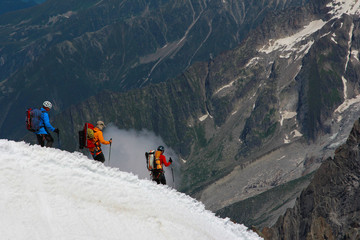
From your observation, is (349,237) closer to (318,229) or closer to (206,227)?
(318,229)

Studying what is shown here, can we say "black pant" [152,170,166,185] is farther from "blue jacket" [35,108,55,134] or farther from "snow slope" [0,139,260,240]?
"blue jacket" [35,108,55,134]

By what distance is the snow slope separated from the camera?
64.4ft

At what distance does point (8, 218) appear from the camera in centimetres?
1942

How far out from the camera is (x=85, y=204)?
21.0 meters

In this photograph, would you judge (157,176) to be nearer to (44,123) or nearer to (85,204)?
(44,123)

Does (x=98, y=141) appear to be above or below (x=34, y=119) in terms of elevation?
below

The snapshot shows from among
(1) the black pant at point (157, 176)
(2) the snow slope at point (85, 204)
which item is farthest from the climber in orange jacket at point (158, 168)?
(2) the snow slope at point (85, 204)

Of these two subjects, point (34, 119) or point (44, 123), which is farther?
point (44, 123)

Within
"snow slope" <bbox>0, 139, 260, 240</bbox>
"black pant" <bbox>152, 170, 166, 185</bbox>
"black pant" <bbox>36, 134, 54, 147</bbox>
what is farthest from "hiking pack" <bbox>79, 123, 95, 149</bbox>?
"snow slope" <bbox>0, 139, 260, 240</bbox>

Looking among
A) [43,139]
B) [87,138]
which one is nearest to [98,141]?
[87,138]

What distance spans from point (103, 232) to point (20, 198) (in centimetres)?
377

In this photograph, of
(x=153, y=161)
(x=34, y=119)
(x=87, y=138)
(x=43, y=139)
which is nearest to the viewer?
(x=87, y=138)

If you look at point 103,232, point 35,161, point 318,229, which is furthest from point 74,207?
point 318,229

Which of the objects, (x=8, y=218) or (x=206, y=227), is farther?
(x=206, y=227)
